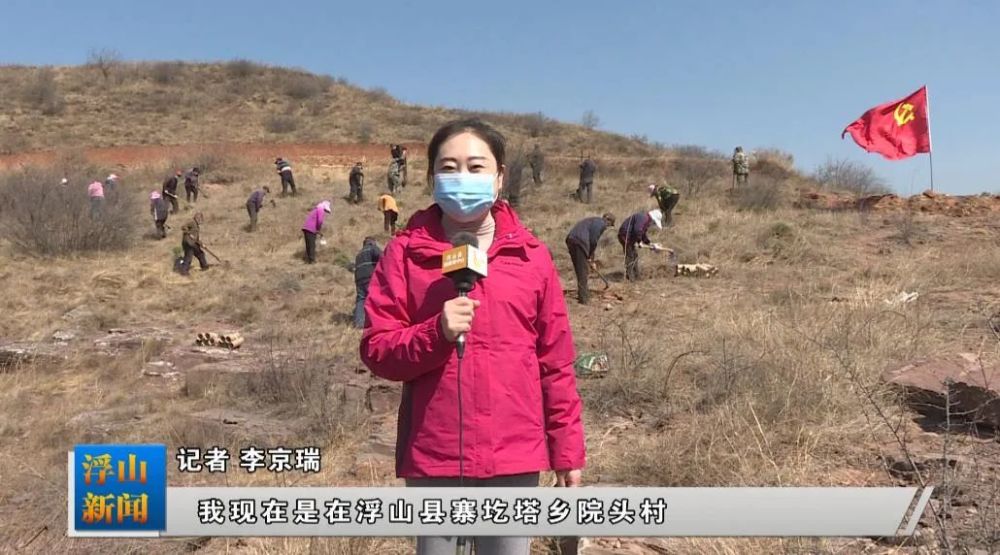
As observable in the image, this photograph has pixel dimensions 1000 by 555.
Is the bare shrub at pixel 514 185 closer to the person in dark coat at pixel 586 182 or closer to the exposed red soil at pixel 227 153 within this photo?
the person in dark coat at pixel 586 182

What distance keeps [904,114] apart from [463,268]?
1483cm

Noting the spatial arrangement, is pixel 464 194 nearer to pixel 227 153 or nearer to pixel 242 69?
pixel 227 153

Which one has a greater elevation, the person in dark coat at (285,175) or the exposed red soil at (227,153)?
the exposed red soil at (227,153)

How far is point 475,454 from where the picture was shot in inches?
66.6

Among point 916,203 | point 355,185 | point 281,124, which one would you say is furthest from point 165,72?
point 916,203

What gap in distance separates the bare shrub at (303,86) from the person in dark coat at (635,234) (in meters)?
33.8

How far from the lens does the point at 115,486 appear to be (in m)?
1.94

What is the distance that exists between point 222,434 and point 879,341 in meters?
5.52

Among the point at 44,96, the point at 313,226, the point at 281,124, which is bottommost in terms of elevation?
the point at 313,226

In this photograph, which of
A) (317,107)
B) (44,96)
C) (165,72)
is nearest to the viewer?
(44,96)

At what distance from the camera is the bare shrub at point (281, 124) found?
3447 cm

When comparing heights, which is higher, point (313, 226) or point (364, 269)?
point (313, 226)

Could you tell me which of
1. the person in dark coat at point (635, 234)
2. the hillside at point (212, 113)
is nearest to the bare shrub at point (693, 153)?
the hillside at point (212, 113)

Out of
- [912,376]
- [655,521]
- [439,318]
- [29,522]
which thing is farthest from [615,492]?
[912,376]
